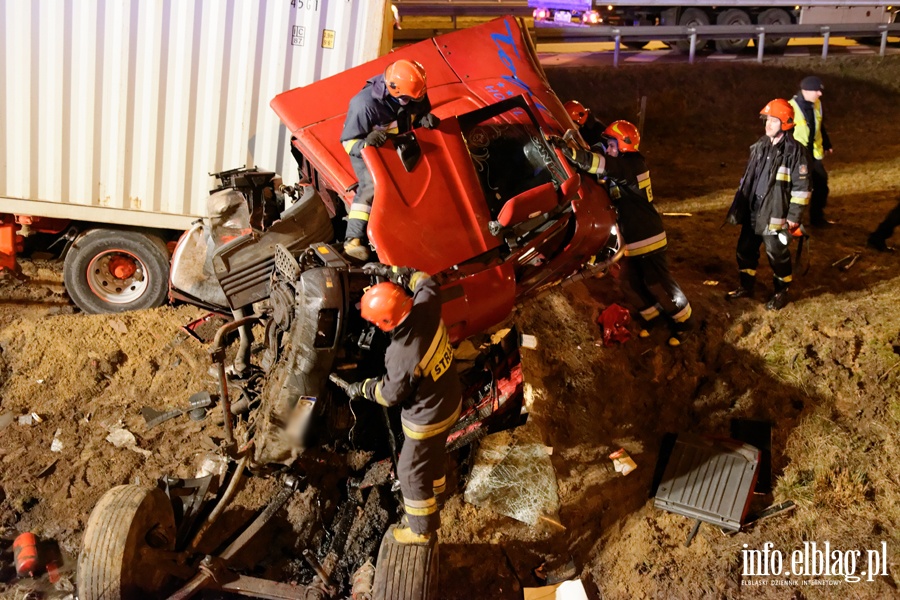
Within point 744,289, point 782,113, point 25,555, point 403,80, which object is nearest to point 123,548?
point 25,555

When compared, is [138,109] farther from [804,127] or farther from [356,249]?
[804,127]

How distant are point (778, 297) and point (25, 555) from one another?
551 cm

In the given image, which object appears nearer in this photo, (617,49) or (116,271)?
(116,271)

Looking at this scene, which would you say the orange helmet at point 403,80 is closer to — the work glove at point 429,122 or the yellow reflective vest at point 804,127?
the work glove at point 429,122

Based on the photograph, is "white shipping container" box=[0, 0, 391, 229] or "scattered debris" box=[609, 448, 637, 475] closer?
"scattered debris" box=[609, 448, 637, 475]

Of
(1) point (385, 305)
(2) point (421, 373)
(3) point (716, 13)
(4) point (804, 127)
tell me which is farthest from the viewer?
(3) point (716, 13)

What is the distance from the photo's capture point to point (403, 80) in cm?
445

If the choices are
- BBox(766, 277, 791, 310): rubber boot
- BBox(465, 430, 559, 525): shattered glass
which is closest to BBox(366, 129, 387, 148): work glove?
BBox(465, 430, 559, 525): shattered glass

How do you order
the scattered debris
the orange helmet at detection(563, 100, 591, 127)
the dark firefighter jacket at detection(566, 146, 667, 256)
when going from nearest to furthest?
1. the scattered debris
2. the dark firefighter jacket at detection(566, 146, 667, 256)
3. the orange helmet at detection(563, 100, 591, 127)

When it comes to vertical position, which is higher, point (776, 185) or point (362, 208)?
point (776, 185)

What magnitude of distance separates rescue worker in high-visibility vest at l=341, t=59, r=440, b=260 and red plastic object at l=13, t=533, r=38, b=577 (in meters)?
2.52

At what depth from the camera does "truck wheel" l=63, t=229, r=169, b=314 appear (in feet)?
19.5

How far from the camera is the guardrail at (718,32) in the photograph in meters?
10.1

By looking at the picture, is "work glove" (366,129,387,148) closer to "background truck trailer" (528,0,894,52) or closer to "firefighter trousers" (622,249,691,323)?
"firefighter trousers" (622,249,691,323)
